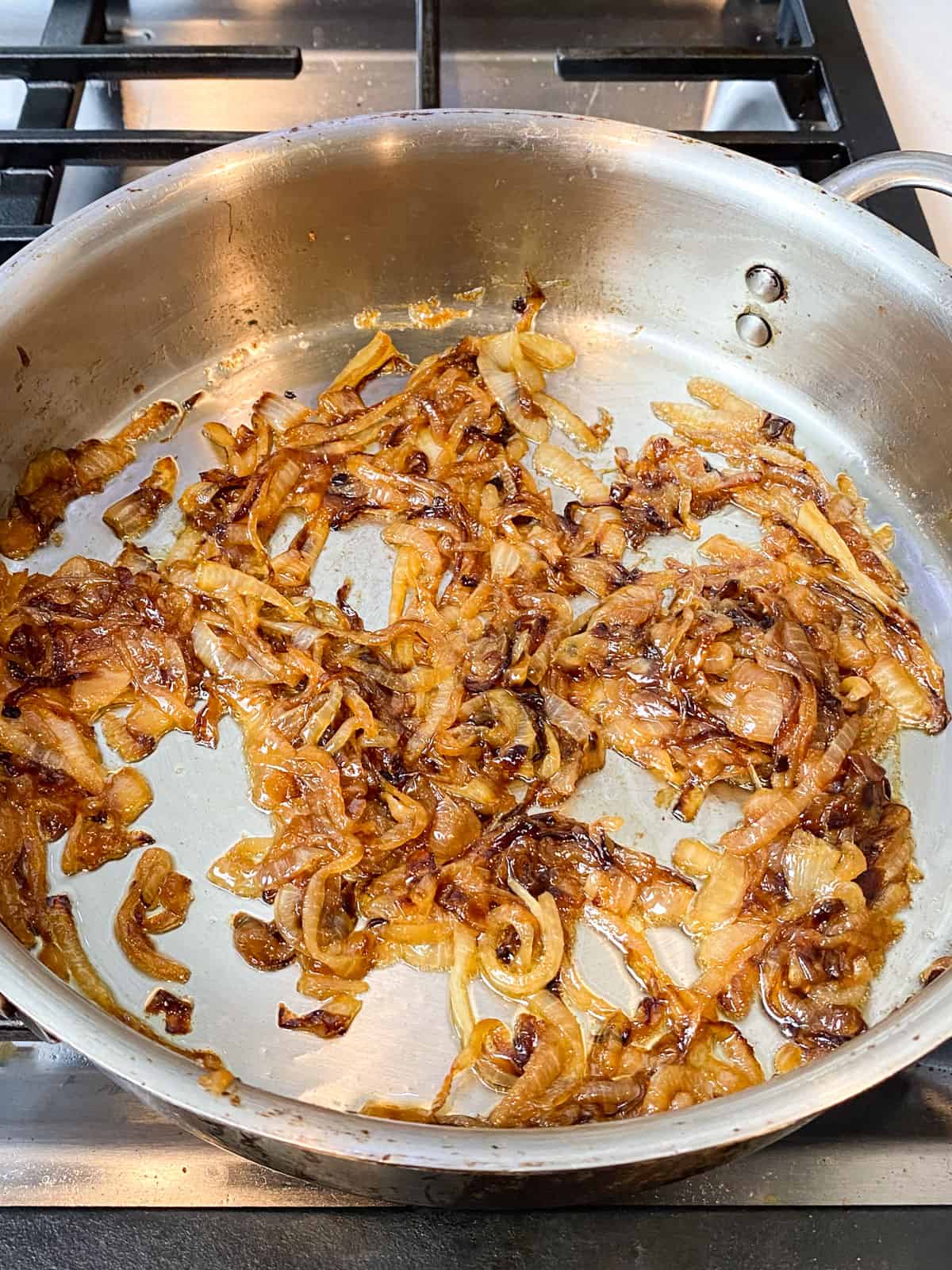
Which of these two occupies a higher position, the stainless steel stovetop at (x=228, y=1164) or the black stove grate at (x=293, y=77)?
the black stove grate at (x=293, y=77)

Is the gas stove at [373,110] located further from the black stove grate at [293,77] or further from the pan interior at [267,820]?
the pan interior at [267,820]

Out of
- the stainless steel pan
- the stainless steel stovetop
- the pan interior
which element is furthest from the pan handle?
the stainless steel stovetop

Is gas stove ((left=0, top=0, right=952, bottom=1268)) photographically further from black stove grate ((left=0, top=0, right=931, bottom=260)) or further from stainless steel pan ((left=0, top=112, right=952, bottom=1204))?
stainless steel pan ((left=0, top=112, right=952, bottom=1204))

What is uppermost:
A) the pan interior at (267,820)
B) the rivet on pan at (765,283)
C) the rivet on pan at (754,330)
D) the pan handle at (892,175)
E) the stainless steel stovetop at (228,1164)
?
the pan handle at (892,175)

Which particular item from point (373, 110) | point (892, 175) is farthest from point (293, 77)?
point (892, 175)

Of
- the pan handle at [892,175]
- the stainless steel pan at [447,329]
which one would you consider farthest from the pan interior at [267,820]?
the pan handle at [892,175]

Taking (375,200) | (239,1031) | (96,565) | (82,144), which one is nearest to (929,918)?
(239,1031)
